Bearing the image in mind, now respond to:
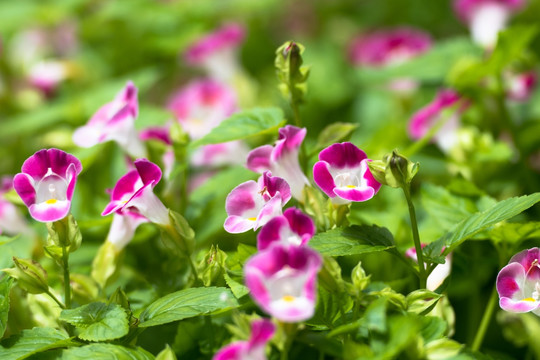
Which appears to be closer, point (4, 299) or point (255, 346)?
point (255, 346)

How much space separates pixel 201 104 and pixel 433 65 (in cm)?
47

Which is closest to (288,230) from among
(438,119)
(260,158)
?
(260,158)

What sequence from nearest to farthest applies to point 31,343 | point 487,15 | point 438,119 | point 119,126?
point 31,343, point 119,126, point 438,119, point 487,15

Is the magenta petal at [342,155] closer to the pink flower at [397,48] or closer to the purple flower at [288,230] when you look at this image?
the purple flower at [288,230]

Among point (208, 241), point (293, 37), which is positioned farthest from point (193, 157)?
point (293, 37)

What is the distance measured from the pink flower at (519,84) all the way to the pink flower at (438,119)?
189 mm

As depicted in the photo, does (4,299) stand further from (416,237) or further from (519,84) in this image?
(519,84)

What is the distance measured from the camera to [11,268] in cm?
75

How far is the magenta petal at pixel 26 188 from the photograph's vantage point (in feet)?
2.36

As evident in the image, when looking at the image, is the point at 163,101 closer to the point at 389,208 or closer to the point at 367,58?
the point at 367,58

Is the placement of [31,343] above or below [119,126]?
below

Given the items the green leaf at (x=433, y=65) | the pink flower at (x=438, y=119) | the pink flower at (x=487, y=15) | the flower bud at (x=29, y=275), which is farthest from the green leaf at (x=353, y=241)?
the pink flower at (x=487, y=15)

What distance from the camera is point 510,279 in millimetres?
707

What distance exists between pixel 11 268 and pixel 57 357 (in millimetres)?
129
